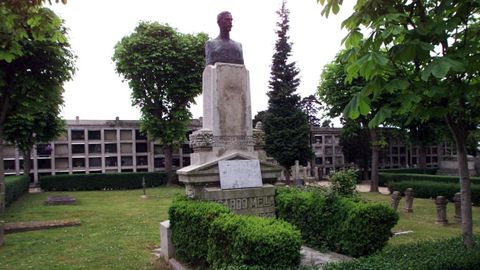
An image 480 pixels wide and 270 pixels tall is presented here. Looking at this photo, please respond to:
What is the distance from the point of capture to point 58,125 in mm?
23750

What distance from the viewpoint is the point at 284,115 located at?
99.3 ft

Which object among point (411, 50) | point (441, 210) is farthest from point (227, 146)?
point (441, 210)

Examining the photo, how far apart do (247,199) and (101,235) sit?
16.0ft

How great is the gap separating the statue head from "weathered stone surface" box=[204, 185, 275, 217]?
316 centimetres

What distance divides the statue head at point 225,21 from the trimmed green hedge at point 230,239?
11.5ft

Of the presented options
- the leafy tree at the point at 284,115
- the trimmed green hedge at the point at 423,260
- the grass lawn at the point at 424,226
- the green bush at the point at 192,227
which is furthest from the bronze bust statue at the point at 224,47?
the leafy tree at the point at 284,115

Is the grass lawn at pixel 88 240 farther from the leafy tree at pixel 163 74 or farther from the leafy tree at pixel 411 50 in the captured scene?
the leafy tree at pixel 163 74

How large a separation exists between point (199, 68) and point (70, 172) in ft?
36.8

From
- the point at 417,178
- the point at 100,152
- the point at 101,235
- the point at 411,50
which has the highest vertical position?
the point at 411,50

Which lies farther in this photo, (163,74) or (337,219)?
(163,74)

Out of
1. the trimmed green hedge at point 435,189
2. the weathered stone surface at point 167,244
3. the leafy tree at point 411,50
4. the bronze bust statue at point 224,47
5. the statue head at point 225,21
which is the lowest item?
the trimmed green hedge at point 435,189

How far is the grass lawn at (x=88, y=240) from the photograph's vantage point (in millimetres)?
7473

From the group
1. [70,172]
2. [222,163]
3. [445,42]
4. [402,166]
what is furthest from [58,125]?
[402,166]

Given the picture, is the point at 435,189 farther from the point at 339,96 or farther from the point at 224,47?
the point at 224,47
